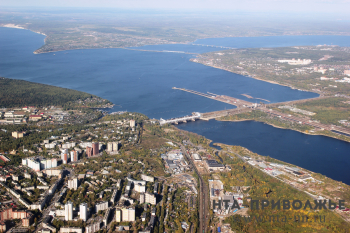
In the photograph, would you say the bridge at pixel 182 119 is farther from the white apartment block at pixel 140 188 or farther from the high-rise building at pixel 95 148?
the white apartment block at pixel 140 188

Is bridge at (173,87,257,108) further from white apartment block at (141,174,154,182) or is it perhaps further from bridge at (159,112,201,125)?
white apartment block at (141,174,154,182)

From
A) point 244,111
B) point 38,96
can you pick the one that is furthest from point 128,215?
point 38,96

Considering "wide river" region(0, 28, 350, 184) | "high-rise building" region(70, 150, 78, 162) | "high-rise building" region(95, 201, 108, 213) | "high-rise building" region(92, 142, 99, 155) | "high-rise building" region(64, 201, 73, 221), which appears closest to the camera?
"high-rise building" region(64, 201, 73, 221)

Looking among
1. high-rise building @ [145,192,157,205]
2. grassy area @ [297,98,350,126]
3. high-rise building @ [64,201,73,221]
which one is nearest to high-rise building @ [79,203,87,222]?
high-rise building @ [64,201,73,221]

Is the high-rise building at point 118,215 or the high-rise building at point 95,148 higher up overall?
the high-rise building at point 95,148

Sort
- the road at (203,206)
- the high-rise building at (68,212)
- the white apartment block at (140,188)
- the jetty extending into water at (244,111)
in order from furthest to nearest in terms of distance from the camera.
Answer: the jetty extending into water at (244,111), the white apartment block at (140,188), the road at (203,206), the high-rise building at (68,212)

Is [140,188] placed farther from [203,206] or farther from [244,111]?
[244,111]

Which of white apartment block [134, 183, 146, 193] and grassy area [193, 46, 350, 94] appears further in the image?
grassy area [193, 46, 350, 94]

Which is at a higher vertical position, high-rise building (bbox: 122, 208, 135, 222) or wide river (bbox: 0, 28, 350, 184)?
wide river (bbox: 0, 28, 350, 184)

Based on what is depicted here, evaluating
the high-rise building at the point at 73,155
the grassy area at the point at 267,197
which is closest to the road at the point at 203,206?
the grassy area at the point at 267,197
